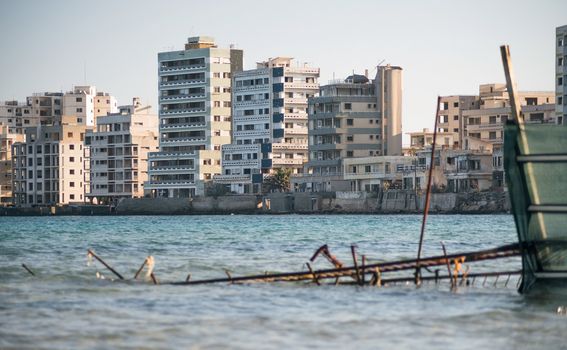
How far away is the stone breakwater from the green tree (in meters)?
3.50

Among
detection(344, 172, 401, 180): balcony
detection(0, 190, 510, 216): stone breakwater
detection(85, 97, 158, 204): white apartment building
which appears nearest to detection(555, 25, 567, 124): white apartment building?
detection(0, 190, 510, 216): stone breakwater

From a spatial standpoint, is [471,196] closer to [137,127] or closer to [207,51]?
[207,51]

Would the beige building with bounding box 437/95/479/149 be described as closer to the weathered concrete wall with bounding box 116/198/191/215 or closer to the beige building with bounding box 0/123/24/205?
the weathered concrete wall with bounding box 116/198/191/215

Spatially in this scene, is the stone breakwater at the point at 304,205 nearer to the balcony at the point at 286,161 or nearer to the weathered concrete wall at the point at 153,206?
the weathered concrete wall at the point at 153,206

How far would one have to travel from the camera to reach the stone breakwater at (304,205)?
13175 centimetres

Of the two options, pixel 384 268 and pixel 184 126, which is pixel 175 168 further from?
pixel 384 268

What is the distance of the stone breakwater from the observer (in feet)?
432

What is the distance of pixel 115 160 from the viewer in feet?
579

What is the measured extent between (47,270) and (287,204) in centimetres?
11088

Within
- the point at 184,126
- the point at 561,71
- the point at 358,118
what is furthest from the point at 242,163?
the point at 561,71

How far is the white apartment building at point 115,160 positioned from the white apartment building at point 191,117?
446cm

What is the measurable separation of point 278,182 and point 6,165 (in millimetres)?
55442

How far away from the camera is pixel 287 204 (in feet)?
502

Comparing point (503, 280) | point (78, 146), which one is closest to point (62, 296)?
point (503, 280)
